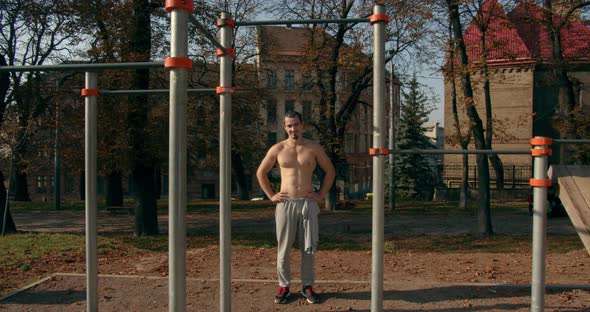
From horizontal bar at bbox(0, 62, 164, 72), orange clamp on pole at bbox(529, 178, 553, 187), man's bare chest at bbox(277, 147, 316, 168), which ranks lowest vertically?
orange clamp on pole at bbox(529, 178, 553, 187)

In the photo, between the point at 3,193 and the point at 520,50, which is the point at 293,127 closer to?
the point at 3,193

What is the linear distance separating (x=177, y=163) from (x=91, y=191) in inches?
71.1

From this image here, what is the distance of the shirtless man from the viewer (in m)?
5.10

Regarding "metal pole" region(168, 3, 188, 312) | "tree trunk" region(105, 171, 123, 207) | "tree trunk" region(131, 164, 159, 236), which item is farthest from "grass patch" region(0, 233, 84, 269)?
"tree trunk" region(105, 171, 123, 207)

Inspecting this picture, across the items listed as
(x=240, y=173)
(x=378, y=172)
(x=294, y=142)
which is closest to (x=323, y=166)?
(x=294, y=142)

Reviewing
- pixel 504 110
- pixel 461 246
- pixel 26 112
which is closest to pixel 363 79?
pixel 461 246

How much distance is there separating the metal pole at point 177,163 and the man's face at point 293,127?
196 cm

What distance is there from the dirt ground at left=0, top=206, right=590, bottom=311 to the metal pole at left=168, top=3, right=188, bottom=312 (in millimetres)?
2018

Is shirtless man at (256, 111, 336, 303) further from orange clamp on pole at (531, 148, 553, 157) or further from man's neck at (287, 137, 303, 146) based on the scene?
orange clamp on pole at (531, 148, 553, 157)

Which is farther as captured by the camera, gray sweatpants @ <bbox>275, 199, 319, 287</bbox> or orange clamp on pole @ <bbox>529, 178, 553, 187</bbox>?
gray sweatpants @ <bbox>275, 199, 319, 287</bbox>

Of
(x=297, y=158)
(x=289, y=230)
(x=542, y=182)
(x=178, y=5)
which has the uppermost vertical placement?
(x=178, y=5)

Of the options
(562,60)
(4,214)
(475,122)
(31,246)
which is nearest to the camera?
(31,246)

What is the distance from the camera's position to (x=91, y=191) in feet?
15.4

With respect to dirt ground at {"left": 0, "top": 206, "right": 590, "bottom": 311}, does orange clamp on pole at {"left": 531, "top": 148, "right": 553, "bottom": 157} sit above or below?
above
